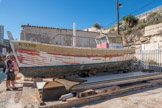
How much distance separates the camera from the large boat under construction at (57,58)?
4.61 m

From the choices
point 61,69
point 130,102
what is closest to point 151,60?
point 130,102

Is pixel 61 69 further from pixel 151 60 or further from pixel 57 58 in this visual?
pixel 151 60

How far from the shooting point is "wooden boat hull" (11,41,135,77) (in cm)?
461

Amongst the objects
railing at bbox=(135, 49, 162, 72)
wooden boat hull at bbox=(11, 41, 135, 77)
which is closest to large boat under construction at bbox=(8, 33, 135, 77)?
wooden boat hull at bbox=(11, 41, 135, 77)

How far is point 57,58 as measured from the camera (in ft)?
16.4

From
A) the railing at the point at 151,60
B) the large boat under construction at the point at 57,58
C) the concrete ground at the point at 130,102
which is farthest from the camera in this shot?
the railing at the point at 151,60

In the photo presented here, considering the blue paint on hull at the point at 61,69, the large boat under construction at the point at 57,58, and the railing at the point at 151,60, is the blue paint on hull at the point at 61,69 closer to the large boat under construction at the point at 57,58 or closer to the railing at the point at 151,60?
the large boat under construction at the point at 57,58

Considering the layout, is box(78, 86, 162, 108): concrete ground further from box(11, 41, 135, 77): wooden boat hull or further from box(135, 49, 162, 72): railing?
box(135, 49, 162, 72): railing

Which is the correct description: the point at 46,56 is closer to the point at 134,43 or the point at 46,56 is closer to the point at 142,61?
the point at 142,61

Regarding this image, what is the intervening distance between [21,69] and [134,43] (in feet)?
51.1

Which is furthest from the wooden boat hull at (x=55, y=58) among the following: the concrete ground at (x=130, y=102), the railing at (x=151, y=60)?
the railing at (x=151, y=60)

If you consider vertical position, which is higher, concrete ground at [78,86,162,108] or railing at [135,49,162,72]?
railing at [135,49,162,72]

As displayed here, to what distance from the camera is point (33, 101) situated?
3.41m

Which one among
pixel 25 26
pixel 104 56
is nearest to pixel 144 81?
pixel 104 56
